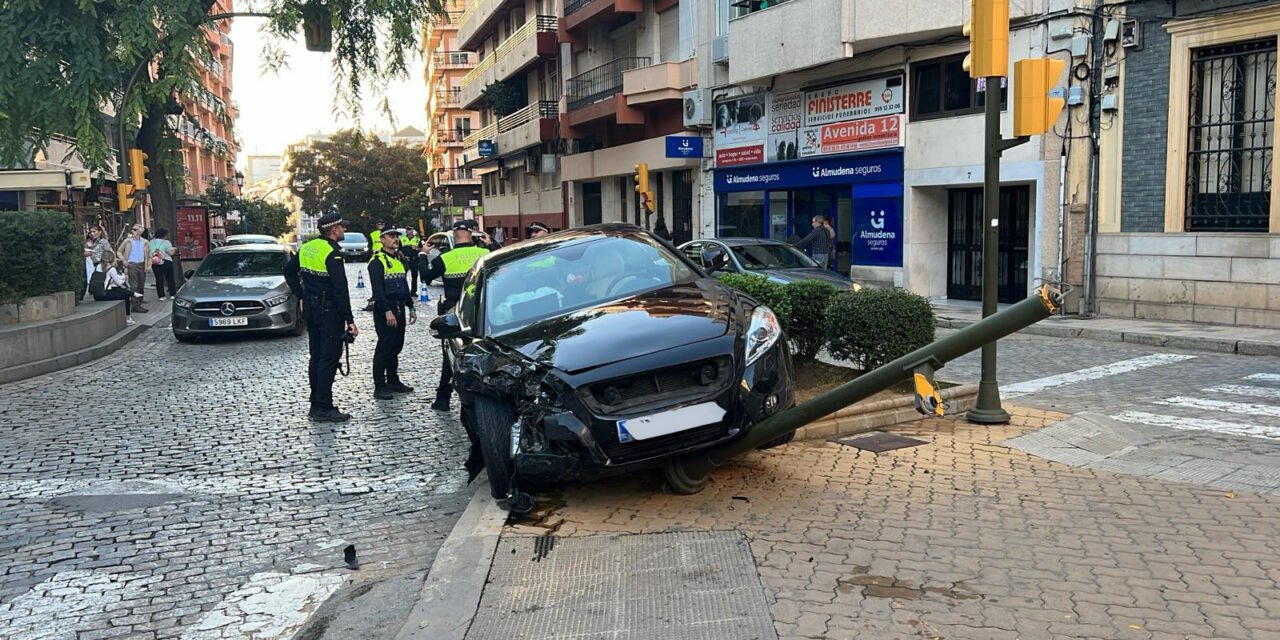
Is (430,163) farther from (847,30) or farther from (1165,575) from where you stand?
(1165,575)

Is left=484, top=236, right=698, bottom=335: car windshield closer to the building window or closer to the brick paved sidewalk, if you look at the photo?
the brick paved sidewalk

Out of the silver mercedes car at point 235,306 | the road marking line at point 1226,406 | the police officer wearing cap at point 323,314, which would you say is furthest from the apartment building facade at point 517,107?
the road marking line at point 1226,406

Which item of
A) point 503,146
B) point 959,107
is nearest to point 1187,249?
point 959,107

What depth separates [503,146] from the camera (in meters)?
42.7

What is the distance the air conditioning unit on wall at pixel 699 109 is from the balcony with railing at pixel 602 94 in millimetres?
3516

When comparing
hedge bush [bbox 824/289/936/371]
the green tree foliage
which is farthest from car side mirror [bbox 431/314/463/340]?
the green tree foliage

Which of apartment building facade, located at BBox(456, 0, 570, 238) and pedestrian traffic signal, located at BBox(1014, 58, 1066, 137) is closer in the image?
pedestrian traffic signal, located at BBox(1014, 58, 1066, 137)

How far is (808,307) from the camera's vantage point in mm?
8406

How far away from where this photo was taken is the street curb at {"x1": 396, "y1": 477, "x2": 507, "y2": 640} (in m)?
3.92

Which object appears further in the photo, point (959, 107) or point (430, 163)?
point (430, 163)

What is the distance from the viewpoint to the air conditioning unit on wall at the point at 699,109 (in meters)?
25.5

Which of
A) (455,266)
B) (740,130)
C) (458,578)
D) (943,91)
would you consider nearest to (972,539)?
(458,578)

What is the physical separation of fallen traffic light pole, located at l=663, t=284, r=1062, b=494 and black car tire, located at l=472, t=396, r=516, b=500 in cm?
92

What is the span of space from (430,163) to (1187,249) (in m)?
81.8
